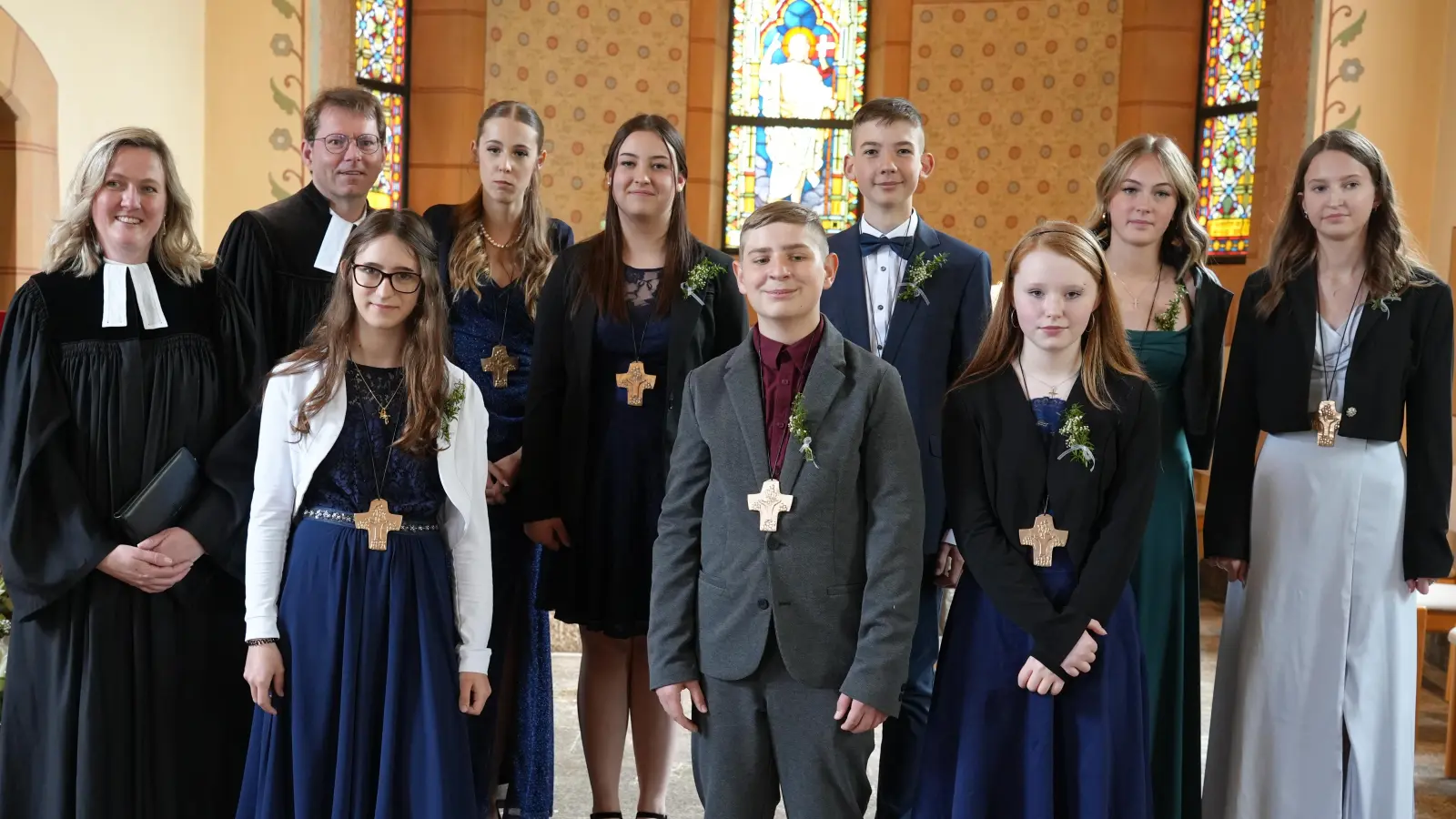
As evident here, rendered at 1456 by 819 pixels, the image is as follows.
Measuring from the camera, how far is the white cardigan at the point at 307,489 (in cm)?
256

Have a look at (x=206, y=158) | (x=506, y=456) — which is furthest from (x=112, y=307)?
(x=206, y=158)

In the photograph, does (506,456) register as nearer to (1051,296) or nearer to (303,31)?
(1051,296)

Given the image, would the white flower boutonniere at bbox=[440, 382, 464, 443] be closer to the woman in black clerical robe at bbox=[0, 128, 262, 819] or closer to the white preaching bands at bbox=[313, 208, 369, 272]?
the woman in black clerical robe at bbox=[0, 128, 262, 819]

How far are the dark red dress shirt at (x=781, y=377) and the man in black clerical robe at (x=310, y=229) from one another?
1.24m

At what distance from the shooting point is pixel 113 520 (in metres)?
2.72

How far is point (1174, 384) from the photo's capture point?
9.89ft

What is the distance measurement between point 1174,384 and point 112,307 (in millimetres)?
2436

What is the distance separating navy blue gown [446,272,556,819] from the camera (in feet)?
10.6

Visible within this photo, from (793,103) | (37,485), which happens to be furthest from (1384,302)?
(793,103)

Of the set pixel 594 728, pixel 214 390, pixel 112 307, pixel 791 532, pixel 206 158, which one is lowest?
pixel 594 728

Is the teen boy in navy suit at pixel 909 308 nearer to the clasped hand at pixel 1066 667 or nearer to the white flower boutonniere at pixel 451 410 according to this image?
the clasped hand at pixel 1066 667

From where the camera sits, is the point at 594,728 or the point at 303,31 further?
the point at 303,31

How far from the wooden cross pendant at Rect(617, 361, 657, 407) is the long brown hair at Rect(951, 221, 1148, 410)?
75 cm

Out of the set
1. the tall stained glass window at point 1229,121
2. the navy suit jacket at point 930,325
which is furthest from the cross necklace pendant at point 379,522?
the tall stained glass window at point 1229,121
